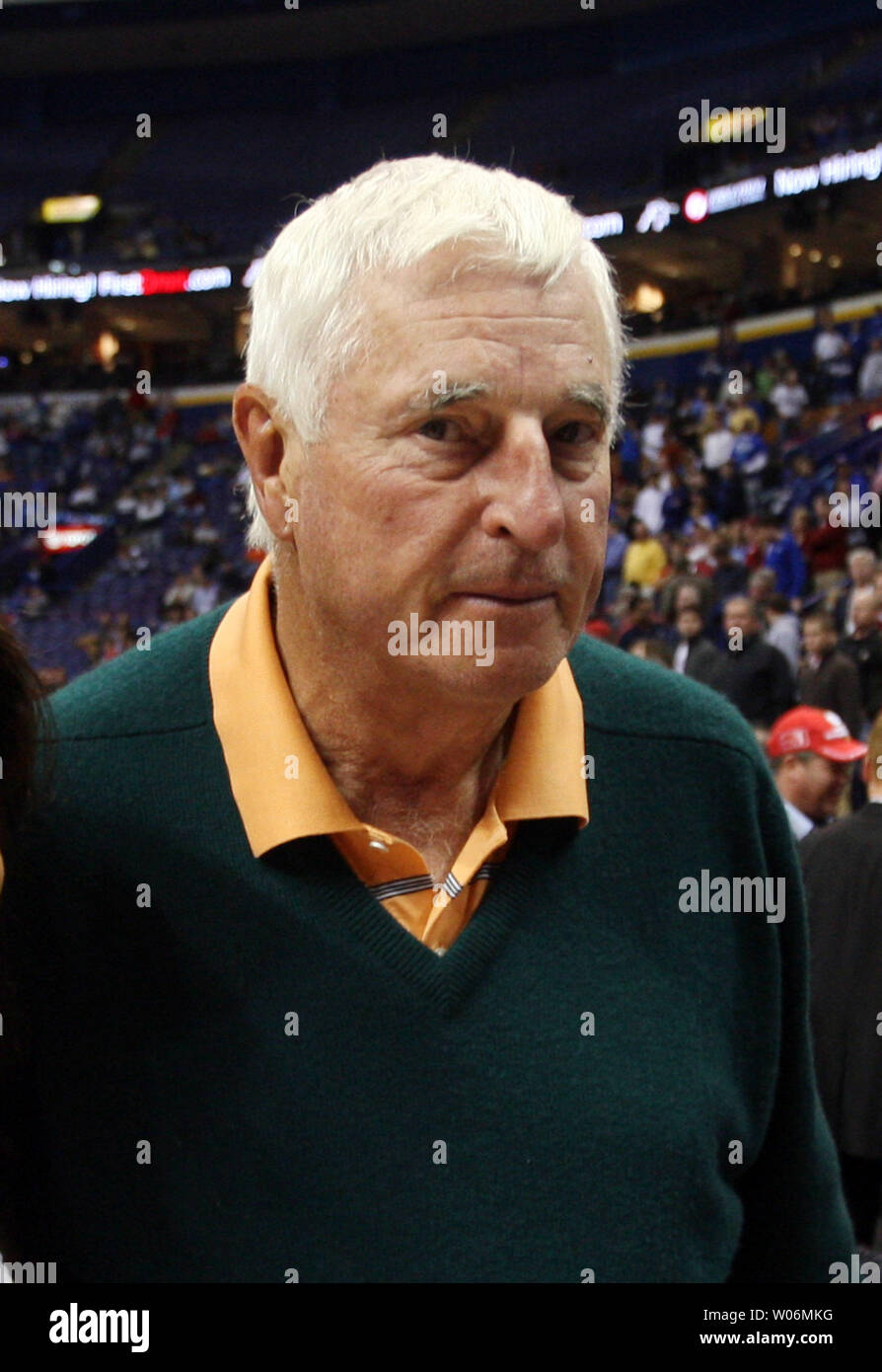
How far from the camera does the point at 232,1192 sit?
1.04m

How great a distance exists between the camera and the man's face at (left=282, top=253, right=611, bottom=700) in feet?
3.17

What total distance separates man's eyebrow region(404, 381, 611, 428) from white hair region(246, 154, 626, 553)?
1.9 inches

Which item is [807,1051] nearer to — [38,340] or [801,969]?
[801,969]

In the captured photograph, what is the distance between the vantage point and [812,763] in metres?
3.62

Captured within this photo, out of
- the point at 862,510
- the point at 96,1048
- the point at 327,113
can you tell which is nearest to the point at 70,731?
the point at 96,1048

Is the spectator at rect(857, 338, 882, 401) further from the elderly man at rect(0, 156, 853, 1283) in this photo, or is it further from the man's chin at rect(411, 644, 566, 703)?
the man's chin at rect(411, 644, 566, 703)

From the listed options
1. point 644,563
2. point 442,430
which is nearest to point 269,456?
point 442,430

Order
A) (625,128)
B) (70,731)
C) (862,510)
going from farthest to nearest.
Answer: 1. (625,128)
2. (862,510)
3. (70,731)

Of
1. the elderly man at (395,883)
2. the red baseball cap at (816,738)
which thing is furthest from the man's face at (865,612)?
the elderly man at (395,883)

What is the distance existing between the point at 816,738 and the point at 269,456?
2709 millimetres

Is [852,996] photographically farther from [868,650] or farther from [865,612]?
[865,612]

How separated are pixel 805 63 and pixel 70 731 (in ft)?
51.1

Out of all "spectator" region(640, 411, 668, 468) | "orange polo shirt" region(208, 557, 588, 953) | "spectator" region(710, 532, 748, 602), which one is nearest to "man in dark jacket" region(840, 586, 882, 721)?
"spectator" region(710, 532, 748, 602)
